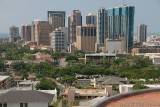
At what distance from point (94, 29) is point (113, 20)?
2.07m

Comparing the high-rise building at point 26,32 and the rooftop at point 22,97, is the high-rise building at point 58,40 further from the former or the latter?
the rooftop at point 22,97

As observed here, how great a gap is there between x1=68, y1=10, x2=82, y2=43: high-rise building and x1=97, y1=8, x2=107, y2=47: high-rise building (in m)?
4.88

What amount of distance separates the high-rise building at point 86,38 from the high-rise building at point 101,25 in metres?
0.52

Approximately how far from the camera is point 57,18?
5194 cm

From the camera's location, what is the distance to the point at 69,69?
2394 cm

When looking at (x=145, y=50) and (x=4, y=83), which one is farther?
(x=145, y=50)

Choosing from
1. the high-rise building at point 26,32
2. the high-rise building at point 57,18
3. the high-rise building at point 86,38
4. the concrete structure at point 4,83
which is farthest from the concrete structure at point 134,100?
the high-rise building at point 26,32

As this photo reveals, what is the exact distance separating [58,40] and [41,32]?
6.26 metres

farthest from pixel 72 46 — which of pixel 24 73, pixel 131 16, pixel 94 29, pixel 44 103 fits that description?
pixel 44 103

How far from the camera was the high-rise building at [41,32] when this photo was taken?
45.4 m

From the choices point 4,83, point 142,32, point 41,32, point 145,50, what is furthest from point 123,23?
point 4,83

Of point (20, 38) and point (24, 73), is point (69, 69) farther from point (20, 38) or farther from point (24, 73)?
point (20, 38)

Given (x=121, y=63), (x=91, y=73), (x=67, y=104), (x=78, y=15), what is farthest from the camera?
(x=78, y=15)

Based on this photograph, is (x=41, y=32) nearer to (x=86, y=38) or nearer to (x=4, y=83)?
(x=86, y=38)
